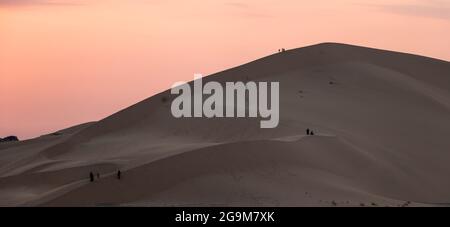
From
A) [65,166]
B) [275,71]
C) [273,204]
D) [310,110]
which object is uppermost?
[275,71]

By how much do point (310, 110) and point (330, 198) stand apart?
13696 mm

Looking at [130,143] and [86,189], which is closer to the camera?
[86,189]

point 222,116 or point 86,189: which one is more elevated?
point 222,116

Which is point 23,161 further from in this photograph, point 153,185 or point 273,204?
point 273,204

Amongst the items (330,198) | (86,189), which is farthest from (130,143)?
(330,198)

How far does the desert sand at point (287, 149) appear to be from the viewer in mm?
34156

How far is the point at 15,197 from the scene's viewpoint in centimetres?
3931

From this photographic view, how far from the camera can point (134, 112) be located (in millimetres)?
50156

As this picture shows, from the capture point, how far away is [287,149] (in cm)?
3728

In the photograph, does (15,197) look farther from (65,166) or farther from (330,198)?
(330,198)

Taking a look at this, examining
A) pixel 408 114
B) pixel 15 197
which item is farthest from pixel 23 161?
pixel 408 114

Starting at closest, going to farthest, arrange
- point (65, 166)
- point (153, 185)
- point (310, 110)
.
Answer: point (153, 185) → point (65, 166) → point (310, 110)

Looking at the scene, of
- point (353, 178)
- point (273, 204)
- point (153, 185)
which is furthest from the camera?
point (353, 178)

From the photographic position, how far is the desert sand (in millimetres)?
34156
